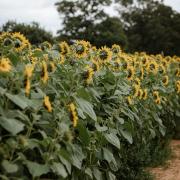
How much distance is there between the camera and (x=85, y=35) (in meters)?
38.2

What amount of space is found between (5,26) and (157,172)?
17.2m

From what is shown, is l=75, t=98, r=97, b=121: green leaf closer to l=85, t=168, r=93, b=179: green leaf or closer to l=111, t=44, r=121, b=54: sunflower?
l=85, t=168, r=93, b=179: green leaf

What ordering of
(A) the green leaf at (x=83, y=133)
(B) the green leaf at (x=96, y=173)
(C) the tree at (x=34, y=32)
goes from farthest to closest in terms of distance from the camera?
(C) the tree at (x=34, y=32)
(B) the green leaf at (x=96, y=173)
(A) the green leaf at (x=83, y=133)

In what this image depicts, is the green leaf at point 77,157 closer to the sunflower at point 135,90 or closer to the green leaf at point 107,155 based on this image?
the green leaf at point 107,155

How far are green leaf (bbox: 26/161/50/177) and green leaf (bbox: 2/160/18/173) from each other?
7.0 inches

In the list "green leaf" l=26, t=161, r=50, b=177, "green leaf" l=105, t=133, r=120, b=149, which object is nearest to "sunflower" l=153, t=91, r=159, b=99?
"green leaf" l=105, t=133, r=120, b=149

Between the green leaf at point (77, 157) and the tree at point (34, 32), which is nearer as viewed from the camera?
the green leaf at point (77, 157)

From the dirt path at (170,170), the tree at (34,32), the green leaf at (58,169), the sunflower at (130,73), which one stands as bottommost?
the dirt path at (170,170)

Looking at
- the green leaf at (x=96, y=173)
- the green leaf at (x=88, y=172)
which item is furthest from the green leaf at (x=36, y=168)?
the green leaf at (x=96, y=173)

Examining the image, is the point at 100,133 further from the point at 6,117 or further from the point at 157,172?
the point at 157,172

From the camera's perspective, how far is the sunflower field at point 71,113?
3.50 meters

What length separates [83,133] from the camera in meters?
4.34

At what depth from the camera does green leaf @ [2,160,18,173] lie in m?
3.22

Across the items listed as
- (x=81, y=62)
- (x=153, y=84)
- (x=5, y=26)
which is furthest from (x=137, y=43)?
(x=81, y=62)
